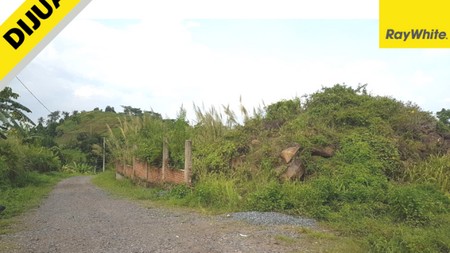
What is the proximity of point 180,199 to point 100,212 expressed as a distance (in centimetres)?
241

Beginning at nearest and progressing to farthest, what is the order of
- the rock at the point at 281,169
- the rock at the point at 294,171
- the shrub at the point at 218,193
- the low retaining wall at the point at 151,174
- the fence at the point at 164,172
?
the shrub at the point at 218,193 < the rock at the point at 294,171 < the rock at the point at 281,169 < the fence at the point at 164,172 < the low retaining wall at the point at 151,174

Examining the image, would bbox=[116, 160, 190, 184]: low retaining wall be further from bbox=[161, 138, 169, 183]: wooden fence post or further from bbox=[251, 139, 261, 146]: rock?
bbox=[251, 139, 261, 146]: rock

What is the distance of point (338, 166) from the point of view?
1056 centimetres

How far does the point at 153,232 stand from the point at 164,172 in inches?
317

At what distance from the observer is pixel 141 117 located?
20.5 metres

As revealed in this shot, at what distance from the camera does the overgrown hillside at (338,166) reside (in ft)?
25.4

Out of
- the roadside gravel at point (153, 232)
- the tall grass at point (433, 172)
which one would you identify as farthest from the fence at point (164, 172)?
the tall grass at point (433, 172)

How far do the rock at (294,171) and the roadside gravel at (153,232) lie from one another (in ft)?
6.10

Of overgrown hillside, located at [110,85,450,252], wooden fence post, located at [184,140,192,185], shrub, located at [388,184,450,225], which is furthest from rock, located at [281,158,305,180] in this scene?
wooden fence post, located at [184,140,192,185]

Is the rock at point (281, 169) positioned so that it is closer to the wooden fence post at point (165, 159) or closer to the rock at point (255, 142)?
the rock at point (255, 142)

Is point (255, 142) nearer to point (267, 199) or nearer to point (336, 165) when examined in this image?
point (336, 165)

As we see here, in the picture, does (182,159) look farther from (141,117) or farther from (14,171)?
(14,171)

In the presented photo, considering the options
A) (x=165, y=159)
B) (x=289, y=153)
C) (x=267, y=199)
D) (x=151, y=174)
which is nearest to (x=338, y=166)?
(x=289, y=153)

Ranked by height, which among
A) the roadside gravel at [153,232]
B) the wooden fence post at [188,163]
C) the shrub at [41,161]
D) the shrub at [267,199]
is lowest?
the shrub at [41,161]
